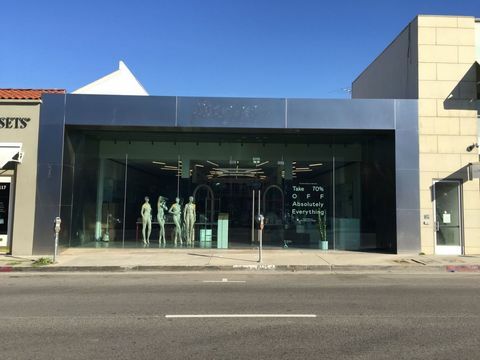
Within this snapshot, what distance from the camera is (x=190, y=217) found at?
59.5 feet

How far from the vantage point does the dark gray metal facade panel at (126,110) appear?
16.2m

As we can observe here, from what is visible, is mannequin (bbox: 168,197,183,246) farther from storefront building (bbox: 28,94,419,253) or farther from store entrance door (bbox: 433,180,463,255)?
store entrance door (bbox: 433,180,463,255)

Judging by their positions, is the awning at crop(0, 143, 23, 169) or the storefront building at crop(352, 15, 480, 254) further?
the storefront building at crop(352, 15, 480, 254)

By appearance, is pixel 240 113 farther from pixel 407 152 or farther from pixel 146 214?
pixel 407 152

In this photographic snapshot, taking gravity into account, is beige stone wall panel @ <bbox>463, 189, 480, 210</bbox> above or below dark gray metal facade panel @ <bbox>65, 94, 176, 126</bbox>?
below

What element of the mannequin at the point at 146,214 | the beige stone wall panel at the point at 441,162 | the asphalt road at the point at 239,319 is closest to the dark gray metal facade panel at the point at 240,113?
the mannequin at the point at 146,214

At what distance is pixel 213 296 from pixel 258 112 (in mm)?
8948

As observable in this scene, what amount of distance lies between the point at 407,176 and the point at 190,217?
818 cm

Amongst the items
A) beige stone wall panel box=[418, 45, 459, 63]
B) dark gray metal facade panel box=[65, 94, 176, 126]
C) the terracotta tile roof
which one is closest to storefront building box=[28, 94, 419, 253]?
dark gray metal facade panel box=[65, 94, 176, 126]

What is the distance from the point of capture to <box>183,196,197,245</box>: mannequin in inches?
714

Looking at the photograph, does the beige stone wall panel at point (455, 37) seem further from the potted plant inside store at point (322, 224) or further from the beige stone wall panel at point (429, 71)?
the potted plant inside store at point (322, 224)

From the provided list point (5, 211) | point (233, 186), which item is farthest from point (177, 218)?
point (5, 211)

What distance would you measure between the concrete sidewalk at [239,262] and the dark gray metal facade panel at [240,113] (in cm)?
457

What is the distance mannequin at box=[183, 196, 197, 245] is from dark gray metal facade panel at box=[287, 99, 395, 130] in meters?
4.93
